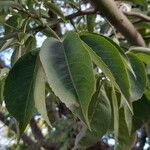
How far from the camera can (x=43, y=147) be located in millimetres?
2389

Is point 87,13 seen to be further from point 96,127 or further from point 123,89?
point 123,89

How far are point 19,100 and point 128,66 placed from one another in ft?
0.58

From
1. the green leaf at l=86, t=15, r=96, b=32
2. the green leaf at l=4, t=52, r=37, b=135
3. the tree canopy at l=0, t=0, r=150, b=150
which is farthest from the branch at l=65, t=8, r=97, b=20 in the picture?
the green leaf at l=4, t=52, r=37, b=135

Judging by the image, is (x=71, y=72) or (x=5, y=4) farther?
(x=5, y=4)

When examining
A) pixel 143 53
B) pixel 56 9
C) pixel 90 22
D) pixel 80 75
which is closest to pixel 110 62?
pixel 80 75

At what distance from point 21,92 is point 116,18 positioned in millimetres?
362

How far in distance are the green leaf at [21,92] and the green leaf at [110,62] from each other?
10 centimetres

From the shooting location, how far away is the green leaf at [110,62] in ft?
2.16

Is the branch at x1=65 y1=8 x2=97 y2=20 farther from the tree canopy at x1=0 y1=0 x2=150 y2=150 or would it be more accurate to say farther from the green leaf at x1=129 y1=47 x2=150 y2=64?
the green leaf at x1=129 y1=47 x2=150 y2=64

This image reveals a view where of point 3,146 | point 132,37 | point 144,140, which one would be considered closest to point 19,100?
point 132,37

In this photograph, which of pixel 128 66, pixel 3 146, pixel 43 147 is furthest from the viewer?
pixel 3 146

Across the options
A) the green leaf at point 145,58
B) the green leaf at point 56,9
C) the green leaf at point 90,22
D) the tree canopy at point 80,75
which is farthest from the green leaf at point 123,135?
the green leaf at point 90,22

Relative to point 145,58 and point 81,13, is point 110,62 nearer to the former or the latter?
point 145,58

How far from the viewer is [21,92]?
723mm
